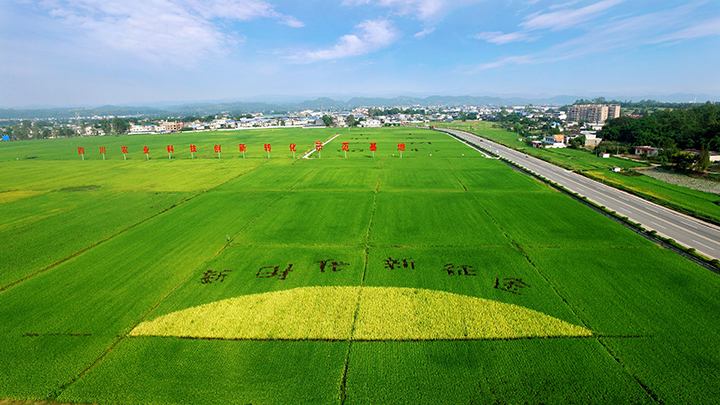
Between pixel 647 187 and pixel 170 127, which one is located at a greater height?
pixel 170 127

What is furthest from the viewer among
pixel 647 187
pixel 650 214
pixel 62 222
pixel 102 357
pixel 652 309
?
pixel 647 187

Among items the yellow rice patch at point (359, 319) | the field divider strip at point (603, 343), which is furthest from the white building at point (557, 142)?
the yellow rice patch at point (359, 319)

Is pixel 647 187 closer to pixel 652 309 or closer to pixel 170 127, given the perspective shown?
pixel 652 309

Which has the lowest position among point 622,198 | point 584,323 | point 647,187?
point 584,323

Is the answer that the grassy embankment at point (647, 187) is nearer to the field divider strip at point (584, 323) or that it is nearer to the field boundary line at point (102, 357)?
the field divider strip at point (584, 323)

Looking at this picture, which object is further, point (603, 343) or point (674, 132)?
point (674, 132)

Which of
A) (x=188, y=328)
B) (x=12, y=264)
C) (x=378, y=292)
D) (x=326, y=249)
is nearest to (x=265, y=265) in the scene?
(x=326, y=249)

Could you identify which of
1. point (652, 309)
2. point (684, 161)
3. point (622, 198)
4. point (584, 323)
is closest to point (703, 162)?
point (684, 161)

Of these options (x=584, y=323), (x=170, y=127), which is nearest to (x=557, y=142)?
(x=584, y=323)

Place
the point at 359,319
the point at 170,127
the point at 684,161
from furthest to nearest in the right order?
the point at 170,127 < the point at 684,161 < the point at 359,319
